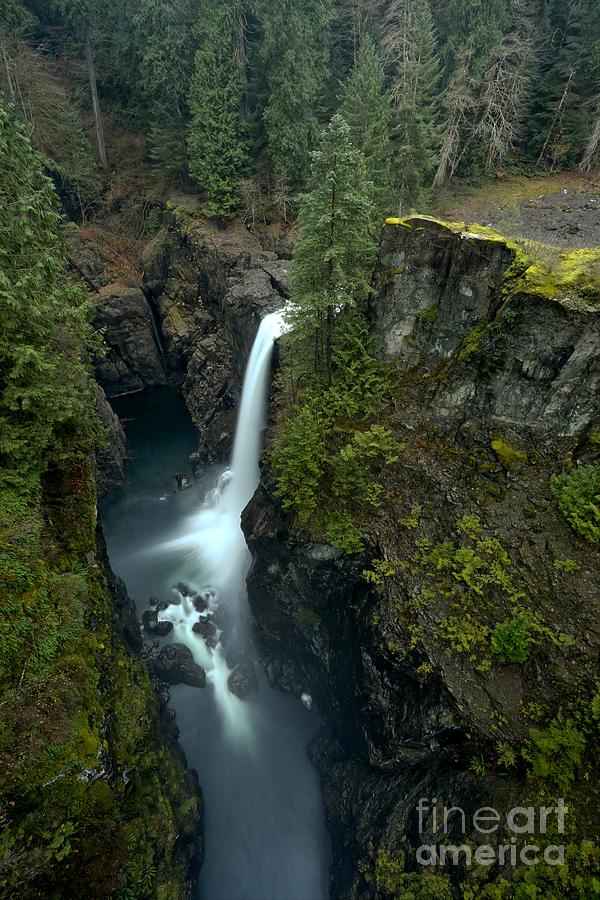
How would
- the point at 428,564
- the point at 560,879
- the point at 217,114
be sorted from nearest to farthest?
the point at 560,879, the point at 428,564, the point at 217,114

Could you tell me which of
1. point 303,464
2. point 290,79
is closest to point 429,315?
point 303,464

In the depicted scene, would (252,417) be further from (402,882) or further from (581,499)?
(402,882)

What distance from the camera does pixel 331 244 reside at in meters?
12.2

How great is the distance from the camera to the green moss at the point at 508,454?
11.2m

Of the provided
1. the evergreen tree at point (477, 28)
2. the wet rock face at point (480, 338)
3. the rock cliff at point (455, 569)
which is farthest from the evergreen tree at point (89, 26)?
the rock cliff at point (455, 569)

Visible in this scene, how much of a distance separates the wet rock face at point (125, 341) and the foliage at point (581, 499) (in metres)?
27.3

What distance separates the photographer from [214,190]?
90.3 ft

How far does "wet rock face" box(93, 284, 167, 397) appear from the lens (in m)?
28.1

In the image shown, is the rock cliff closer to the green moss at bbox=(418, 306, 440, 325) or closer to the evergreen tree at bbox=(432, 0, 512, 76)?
the green moss at bbox=(418, 306, 440, 325)

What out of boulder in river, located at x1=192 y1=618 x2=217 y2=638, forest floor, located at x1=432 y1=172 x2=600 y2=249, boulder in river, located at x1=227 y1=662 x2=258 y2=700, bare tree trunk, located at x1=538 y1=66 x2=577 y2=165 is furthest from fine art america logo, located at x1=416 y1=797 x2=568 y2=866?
bare tree trunk, located at x1=538 y1=66 x2=577 y2=165

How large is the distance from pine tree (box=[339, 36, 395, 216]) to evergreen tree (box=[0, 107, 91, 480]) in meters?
15.8

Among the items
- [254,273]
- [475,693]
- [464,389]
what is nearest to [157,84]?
[254,273]

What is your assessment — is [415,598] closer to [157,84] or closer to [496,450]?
[496,450]

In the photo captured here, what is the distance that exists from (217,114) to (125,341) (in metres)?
16.1
